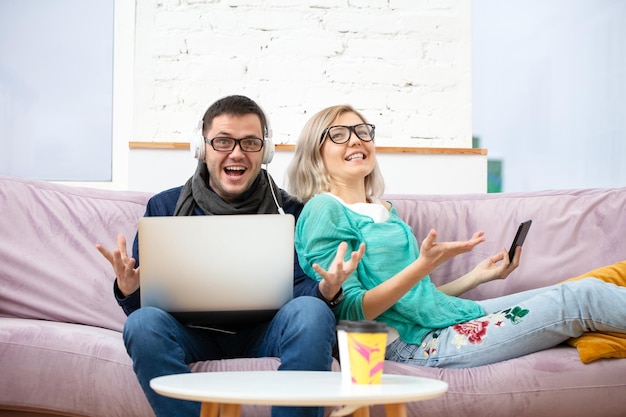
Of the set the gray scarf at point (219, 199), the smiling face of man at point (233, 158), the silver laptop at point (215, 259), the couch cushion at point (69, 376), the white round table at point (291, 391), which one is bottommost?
the couch cushion at point (69, 376)

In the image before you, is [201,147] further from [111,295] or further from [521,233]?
[521,233]

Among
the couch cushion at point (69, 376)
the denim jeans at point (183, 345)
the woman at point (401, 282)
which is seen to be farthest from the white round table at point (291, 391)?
the couch cushion at point (69, 376)

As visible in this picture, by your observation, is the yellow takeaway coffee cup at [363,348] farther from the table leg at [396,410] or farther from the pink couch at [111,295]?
the pink couch at [111,295]

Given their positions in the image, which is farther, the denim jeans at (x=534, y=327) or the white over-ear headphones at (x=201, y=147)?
the white over-ear headphones at (x=201, y=147)

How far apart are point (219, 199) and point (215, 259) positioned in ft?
1.84

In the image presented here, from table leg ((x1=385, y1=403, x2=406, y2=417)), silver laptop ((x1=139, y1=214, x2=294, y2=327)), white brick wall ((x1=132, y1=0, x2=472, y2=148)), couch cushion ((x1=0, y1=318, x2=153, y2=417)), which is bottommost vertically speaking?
couch cushion ((x1=0, y1=318, x2=153, y2=417))

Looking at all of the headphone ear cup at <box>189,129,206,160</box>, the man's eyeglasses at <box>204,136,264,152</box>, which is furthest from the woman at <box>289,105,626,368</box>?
the headphone ear cup at <box>189,129,206,160</box>

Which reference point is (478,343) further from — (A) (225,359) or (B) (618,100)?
→ (B) (618,100)

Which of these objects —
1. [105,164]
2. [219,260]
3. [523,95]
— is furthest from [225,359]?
[523,95]

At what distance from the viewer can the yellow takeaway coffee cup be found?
3.97 feet

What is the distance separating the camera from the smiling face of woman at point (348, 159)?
2.25m

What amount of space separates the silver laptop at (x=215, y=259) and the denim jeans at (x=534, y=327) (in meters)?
0.56

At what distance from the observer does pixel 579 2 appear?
372 cm

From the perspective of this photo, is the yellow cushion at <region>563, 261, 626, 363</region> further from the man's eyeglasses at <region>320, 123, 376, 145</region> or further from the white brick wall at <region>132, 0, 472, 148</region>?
the white brick wall at <region>132, 0, 472, 148</region>
